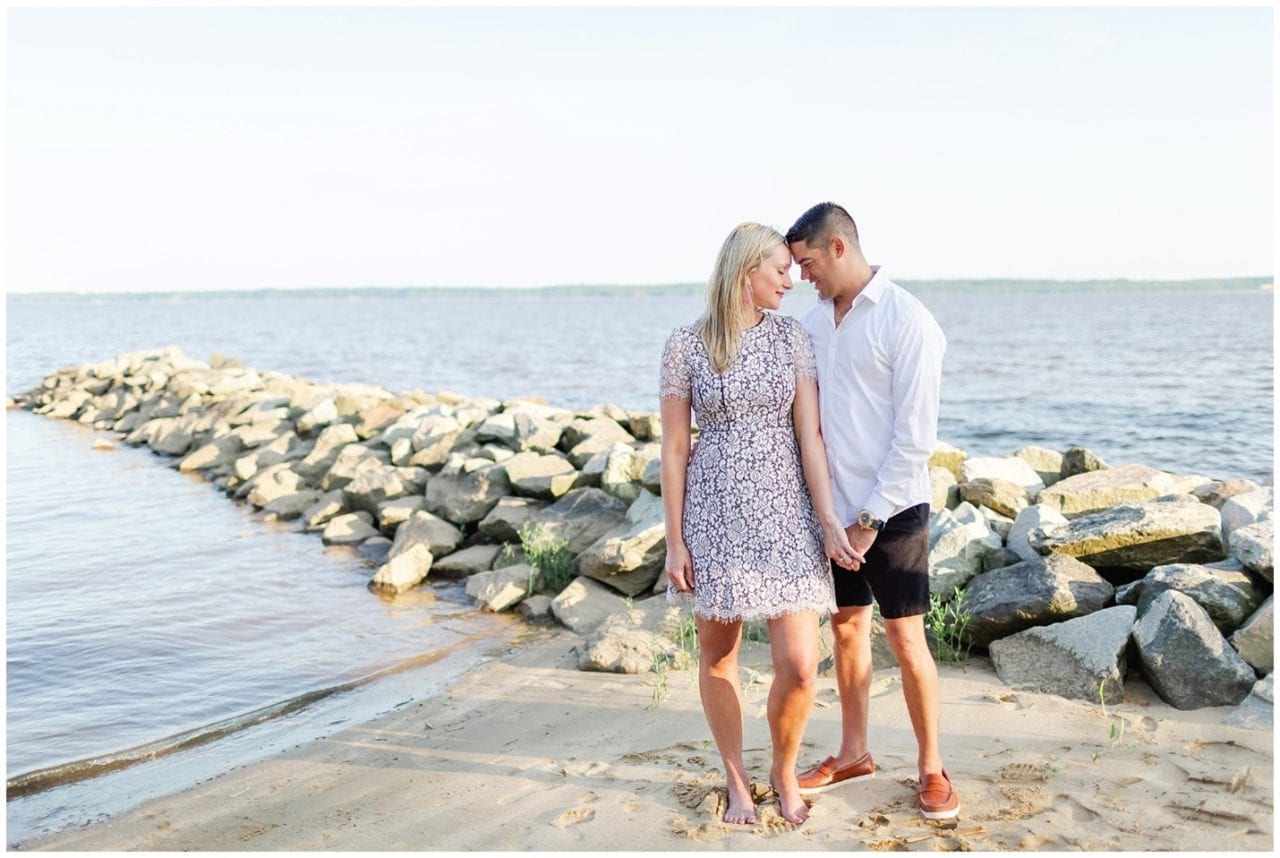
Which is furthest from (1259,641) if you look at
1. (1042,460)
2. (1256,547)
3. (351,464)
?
(351,464)

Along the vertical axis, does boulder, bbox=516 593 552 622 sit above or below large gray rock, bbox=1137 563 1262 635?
below

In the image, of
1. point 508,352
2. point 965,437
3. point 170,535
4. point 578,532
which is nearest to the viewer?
point 578,532

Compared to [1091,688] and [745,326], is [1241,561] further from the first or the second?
[745,326]

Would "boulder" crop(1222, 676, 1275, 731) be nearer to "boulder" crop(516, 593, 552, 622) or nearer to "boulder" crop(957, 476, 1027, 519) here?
"boulder" crop(957, 476, 1027, 519)

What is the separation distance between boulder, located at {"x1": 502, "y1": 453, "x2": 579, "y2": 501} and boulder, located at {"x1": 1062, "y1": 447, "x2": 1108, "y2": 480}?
12.6ft

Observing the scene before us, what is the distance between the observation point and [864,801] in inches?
163

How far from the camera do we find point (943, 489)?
24.3 feet

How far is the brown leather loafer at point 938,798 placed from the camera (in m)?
3.95

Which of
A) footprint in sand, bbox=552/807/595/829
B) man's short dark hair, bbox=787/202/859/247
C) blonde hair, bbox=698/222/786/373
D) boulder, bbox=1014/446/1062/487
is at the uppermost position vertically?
man's short dark hair, bbox=787/202/859/247

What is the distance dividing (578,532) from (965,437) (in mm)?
11941

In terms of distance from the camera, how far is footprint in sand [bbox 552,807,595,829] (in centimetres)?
413

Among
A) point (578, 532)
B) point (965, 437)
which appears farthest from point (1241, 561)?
point (965, 437)

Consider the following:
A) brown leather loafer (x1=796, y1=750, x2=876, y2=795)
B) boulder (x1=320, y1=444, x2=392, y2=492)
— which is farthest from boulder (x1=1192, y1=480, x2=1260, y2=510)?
boulder (x1=320, y1=444, x2=392, y2=492)

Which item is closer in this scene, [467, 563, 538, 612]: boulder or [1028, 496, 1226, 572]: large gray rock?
[1028, 496, 1226, 572]: large gray rock
